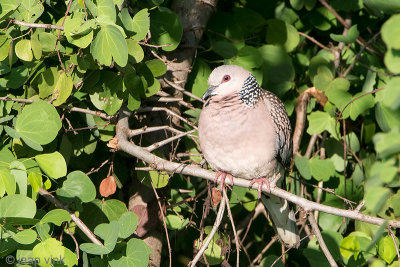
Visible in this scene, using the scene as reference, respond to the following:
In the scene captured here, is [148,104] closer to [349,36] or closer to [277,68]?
[277,68]

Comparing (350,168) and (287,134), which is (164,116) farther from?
(350,168)

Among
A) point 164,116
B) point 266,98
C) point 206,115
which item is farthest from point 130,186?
point 266,98

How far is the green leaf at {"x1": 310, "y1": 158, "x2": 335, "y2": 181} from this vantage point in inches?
142

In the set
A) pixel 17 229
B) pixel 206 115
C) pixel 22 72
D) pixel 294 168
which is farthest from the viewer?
pixel 294 168

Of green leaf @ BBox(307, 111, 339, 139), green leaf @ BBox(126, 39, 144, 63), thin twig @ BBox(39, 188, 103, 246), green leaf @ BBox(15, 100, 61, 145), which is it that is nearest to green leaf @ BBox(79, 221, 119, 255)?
thin twig @ BBox(39, 188, 103, 246)

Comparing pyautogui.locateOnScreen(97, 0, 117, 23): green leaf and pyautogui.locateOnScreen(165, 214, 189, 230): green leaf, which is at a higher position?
pyautogui.locateOnScreen(97, 0, 117, 23): green leaf

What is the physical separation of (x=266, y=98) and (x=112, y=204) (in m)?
1.10

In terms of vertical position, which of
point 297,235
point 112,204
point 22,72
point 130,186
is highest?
point 22,72

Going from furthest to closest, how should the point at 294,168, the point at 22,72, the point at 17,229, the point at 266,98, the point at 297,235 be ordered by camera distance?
the point at 294,168
the point at 297,235
the point at 266,98
the point at 22,72
the point at 17,229

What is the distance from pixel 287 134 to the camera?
3406 mm

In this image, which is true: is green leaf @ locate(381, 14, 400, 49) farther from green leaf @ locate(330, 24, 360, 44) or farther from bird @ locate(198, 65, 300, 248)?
green leaf @ locate(330, 24, 360, 44)

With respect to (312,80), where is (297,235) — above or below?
below

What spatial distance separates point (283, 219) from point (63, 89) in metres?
1.62

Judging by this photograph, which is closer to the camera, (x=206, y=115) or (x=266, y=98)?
(x=206, y=115)
